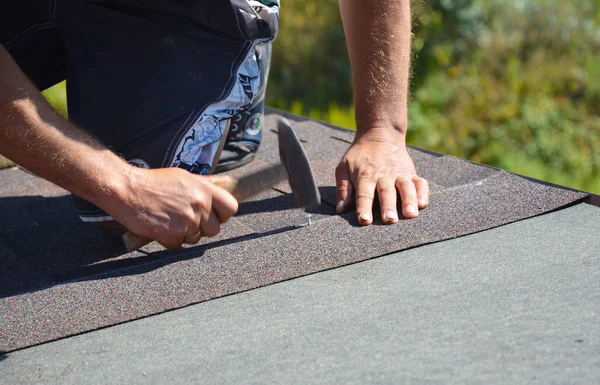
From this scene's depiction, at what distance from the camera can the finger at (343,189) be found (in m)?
2.01

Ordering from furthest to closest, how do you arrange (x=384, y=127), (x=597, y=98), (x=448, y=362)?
(x=597, y=98) < (x=384, y=127) < (x=448, y=362)

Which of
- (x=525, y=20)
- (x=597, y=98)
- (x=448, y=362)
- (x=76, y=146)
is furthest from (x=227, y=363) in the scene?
(x=525, y=20)

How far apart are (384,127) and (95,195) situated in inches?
36.1

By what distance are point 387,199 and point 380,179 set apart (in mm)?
93

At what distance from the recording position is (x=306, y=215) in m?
2.02

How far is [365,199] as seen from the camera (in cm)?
194

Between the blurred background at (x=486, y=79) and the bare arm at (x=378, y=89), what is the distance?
2.02 meters

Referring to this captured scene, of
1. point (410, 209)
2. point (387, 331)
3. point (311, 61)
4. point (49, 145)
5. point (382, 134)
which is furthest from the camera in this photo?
point (311, 61)

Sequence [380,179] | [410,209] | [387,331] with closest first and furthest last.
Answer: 1. [387,331]
2. [410,209]
3. [380,179]

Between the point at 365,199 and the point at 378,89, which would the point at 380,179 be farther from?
the point at 378,89

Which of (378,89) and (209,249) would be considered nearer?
(209,249)

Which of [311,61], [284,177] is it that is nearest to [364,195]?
[284,177]

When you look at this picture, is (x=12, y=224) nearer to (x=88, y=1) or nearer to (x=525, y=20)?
(x=88, y=1)

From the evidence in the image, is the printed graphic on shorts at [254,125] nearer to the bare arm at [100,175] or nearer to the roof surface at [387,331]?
the bare arm at [100,175]
